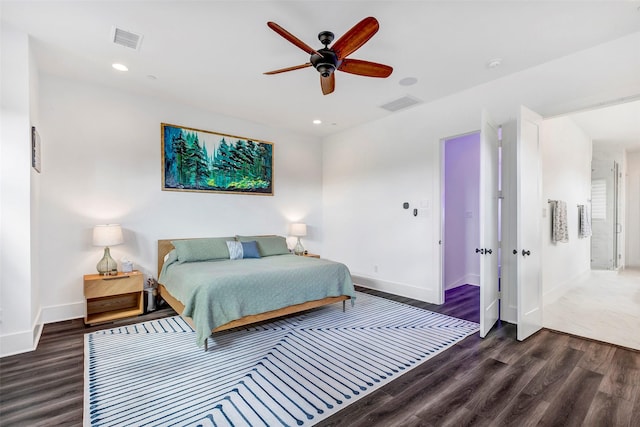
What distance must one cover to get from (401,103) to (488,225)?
2199 millimetres

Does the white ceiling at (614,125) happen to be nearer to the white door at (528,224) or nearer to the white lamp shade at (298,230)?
the white door at (528,224)

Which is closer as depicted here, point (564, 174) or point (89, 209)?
point (89, 209)

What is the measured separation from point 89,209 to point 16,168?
1153mm

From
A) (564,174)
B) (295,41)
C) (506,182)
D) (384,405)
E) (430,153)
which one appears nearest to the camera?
(384,405)

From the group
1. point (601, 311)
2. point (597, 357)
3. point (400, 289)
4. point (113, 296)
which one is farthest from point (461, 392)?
point (113, 296)

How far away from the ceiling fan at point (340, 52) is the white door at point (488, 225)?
4.72 feet

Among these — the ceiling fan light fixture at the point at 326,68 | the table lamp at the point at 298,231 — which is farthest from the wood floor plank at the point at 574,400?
the table lamp at the point at 298,231

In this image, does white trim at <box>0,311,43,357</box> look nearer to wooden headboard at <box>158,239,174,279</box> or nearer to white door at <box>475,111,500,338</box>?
wooden headboard at <box>158,239,174,279</box>

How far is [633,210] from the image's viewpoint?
23.1 feet

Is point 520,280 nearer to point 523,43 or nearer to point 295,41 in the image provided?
point 523,43

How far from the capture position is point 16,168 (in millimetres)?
2680

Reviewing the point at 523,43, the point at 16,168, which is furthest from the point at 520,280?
the point at 16,168

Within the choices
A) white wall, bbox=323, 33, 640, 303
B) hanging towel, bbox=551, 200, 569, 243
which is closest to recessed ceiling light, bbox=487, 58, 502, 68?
white wall, bbox=323, 33, 640, 303

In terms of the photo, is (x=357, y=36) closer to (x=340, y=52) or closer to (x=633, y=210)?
(x=340, y=52)
